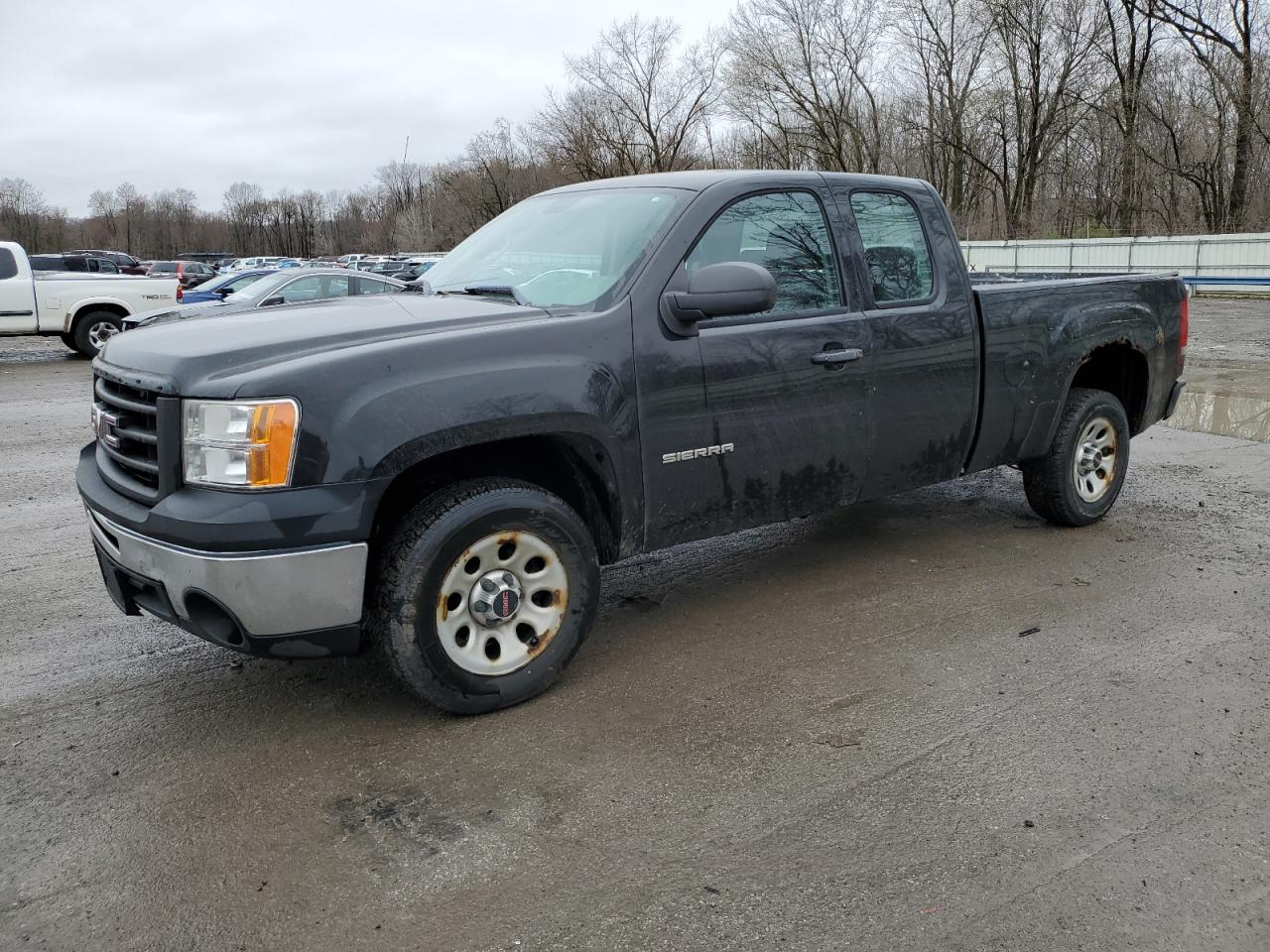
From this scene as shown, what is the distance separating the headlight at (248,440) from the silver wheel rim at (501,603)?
672mm

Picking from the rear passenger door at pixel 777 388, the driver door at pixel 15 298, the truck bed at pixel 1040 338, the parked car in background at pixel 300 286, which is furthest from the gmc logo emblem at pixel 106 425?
the driver door at pixel 15 298

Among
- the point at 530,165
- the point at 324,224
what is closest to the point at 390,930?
the point at 530,165

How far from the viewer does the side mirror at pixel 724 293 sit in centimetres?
387

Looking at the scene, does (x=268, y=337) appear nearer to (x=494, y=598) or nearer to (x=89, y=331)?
(x=494, y=598)

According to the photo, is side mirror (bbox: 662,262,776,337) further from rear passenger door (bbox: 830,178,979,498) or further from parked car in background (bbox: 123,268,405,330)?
parked car in background (bbox: 123,268,405,330)

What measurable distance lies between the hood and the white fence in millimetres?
21684

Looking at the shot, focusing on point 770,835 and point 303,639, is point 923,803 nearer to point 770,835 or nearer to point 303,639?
point 770,835

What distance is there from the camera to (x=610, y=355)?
3811 millimetres

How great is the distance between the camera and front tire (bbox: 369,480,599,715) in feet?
11.2

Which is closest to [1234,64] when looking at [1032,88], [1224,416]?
[1032,88]

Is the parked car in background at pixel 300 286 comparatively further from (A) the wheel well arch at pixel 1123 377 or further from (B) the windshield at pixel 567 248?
(A) the wheel well arch at pixel 1123 377

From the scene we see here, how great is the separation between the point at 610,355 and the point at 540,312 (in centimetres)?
31

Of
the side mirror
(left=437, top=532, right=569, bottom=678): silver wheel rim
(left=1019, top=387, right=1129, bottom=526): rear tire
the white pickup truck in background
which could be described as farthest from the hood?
the white pickup truck in background

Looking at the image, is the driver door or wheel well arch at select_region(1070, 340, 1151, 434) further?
the driver door
